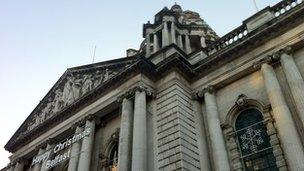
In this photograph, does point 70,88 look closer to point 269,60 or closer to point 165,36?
point 165,36

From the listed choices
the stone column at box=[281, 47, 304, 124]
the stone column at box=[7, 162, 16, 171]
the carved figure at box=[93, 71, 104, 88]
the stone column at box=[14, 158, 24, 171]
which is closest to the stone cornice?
the stone column at box=[281, 47, 304, 124]

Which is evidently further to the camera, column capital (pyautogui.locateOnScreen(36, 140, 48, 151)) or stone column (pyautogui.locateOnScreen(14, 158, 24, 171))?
stone column (pyautogui.locateOnScreen(14, 158, 24, 171))

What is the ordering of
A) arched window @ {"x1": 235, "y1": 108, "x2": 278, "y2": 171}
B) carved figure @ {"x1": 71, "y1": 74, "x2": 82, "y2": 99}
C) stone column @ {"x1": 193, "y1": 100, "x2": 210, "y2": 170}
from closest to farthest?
arched window @ {"x1": 235, "y1": 108, "x2": 278, "y2": 171} → stone column @ {"x1": 193, "y1": 100, "x2": 210, "y2": 170} → carved figure @ {"x1": 71, "y1": 74, "x2": 82, "y2": 99}

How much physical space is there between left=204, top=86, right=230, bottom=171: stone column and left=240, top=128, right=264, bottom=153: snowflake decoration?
988 millimetres

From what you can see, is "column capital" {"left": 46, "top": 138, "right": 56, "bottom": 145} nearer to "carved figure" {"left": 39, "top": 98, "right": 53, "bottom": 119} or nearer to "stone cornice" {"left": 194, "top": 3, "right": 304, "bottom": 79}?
"carved figure" {"left": 39, "top": 98, "right": 53, "bottom": 119}

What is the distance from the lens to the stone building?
15278mm

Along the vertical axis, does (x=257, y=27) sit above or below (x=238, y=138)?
above

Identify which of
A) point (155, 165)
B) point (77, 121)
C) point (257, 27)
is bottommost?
point (155, 165)

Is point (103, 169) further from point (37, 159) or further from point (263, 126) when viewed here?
point (263, 126)

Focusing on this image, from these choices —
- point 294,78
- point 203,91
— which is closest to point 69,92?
point 203,91

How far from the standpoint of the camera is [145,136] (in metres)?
16.9

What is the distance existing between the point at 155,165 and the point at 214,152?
287cm

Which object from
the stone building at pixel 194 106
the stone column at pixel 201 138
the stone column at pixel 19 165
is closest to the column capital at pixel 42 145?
the stone building at pixel 194 106

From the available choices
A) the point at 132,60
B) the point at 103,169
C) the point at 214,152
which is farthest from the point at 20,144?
the point at 214,152
